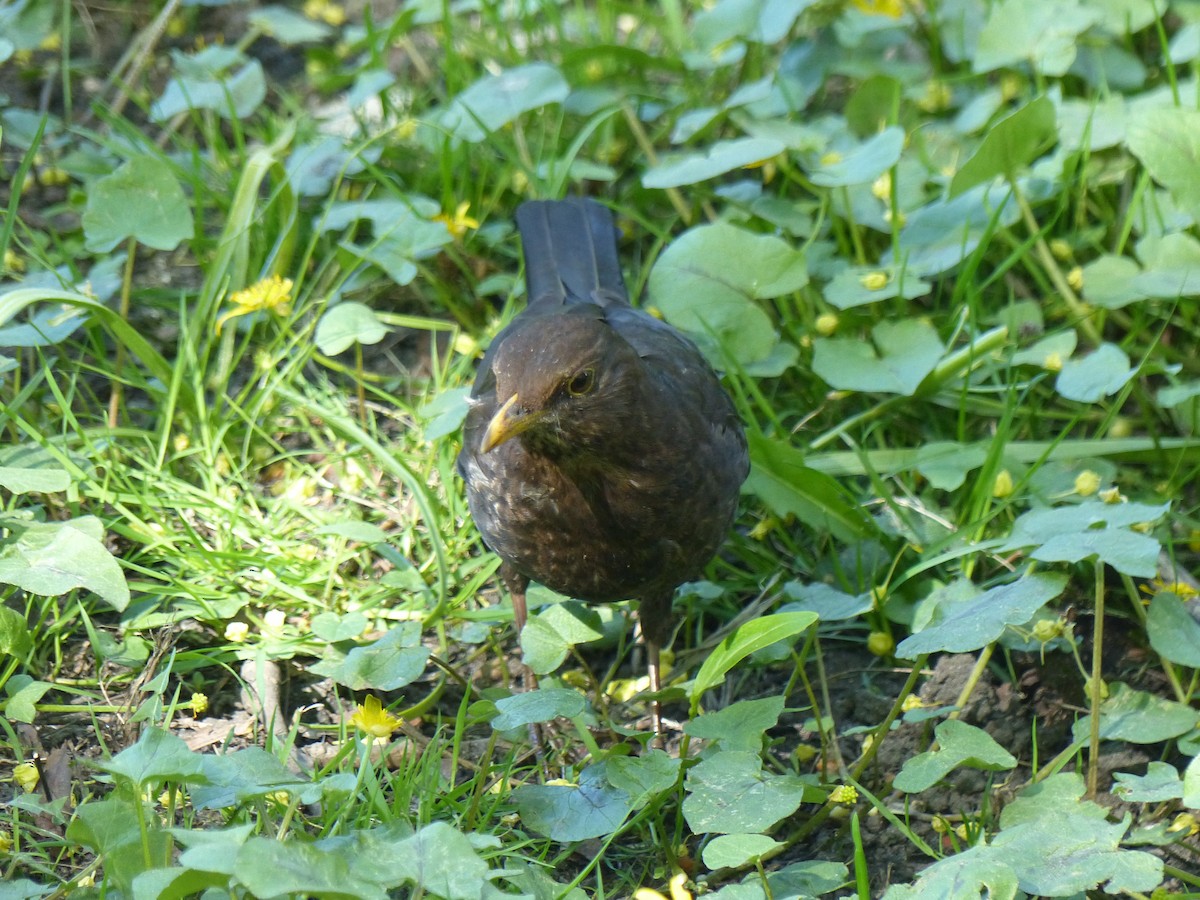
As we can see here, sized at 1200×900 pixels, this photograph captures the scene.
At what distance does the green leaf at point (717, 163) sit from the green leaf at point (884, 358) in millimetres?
612

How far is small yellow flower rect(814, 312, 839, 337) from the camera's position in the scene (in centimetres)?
439

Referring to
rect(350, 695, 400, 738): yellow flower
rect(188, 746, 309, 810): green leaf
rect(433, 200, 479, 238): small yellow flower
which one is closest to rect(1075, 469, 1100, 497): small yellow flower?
rect(350, 695, 400, 738): yellow flower

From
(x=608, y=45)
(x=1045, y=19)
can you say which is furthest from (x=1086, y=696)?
(x=608, y=45)

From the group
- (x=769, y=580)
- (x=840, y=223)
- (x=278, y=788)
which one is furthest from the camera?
(x=840, y=223)

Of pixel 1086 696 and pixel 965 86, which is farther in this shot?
pixel 965 86

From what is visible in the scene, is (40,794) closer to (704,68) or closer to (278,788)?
(278,788)

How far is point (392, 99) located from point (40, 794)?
323 centimetres

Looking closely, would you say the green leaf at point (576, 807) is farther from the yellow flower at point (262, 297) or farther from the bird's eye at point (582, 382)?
the yellow flower at point (262, 297)

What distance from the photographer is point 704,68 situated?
530 cm

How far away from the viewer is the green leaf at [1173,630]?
3.39 metres

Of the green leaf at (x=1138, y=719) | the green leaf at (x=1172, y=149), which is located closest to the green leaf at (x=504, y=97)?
the green leaf at (x=1172, y=149)

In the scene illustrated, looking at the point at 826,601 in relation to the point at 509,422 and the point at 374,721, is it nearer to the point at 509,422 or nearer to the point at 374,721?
the point at 509,422

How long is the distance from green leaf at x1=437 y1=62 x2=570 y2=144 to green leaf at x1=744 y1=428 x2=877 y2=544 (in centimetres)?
155

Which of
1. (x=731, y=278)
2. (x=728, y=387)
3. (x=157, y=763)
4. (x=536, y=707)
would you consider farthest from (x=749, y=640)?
(x=731, y=278)
